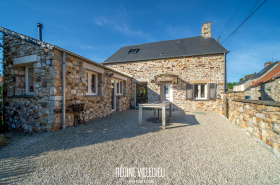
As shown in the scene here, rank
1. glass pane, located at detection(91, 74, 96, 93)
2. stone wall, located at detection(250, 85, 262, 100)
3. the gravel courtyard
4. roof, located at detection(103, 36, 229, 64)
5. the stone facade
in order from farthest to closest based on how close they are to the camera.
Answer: stone wall, located at detection(250, 85, 262, 100) < the stone facade < roof, located at detection(103, 36, 229, 64) < glass pane, located at detection(91, 74, 96, 93) < the gravel courtyard

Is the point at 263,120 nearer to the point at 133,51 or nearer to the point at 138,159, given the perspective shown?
the point at 138,159

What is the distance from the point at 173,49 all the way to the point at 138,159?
9117mm

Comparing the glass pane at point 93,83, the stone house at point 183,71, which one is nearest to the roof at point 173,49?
the stone house at point 183,71

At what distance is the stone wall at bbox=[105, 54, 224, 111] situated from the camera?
322 inches

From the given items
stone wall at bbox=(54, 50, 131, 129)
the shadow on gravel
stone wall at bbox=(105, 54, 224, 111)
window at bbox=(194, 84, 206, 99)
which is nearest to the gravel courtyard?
the shadow on gravel

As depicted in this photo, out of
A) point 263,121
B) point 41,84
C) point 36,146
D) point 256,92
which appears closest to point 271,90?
point 256,92

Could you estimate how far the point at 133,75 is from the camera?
9648mm

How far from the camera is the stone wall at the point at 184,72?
8.18 metres

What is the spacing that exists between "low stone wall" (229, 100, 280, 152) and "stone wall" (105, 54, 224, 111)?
4602 mm

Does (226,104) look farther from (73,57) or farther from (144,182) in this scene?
(73,57)

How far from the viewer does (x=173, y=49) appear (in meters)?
9.68

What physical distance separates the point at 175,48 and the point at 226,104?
19.0ft

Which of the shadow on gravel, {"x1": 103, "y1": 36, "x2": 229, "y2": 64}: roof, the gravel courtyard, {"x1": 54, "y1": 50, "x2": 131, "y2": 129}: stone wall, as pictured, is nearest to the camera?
the gravel courtyard

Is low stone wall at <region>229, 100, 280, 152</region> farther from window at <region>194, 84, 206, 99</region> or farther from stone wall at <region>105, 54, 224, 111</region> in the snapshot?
window at <region>194, 84, 206, 99</region>
